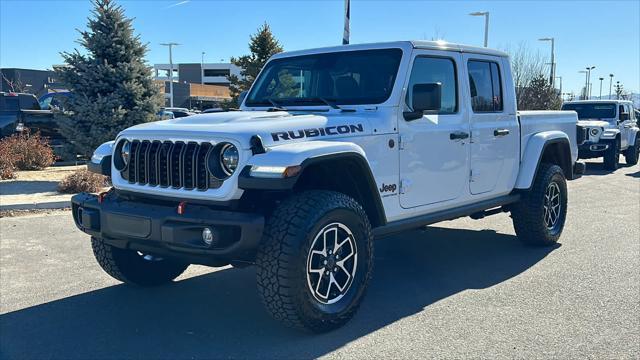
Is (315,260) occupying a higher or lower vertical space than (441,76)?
lower

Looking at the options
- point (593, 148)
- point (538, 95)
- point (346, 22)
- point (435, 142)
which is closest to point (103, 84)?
point (346, 22)

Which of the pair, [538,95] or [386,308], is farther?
[538,95]

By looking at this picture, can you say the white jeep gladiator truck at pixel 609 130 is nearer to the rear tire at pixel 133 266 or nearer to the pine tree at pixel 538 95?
the pine tree at pixel 538 95

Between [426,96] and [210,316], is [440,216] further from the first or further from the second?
[210,316]

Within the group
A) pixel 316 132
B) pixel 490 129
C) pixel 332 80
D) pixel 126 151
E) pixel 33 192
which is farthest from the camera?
pixel 33 192

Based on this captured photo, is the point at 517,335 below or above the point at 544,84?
below

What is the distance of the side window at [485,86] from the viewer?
5.62 m

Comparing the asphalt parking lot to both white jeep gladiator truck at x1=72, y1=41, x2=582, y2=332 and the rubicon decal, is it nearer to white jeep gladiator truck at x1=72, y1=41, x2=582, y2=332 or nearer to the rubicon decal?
white jeep gladiator truck at x1=72, y1=41, x2=582, y2=332

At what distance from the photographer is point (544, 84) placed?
89.8ft

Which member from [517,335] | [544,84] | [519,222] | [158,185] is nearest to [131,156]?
[158,185]

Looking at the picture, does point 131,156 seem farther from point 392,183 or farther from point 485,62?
point 485,62

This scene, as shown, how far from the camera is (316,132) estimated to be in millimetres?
4074

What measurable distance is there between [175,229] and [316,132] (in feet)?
3.77

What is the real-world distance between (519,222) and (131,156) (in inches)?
165
